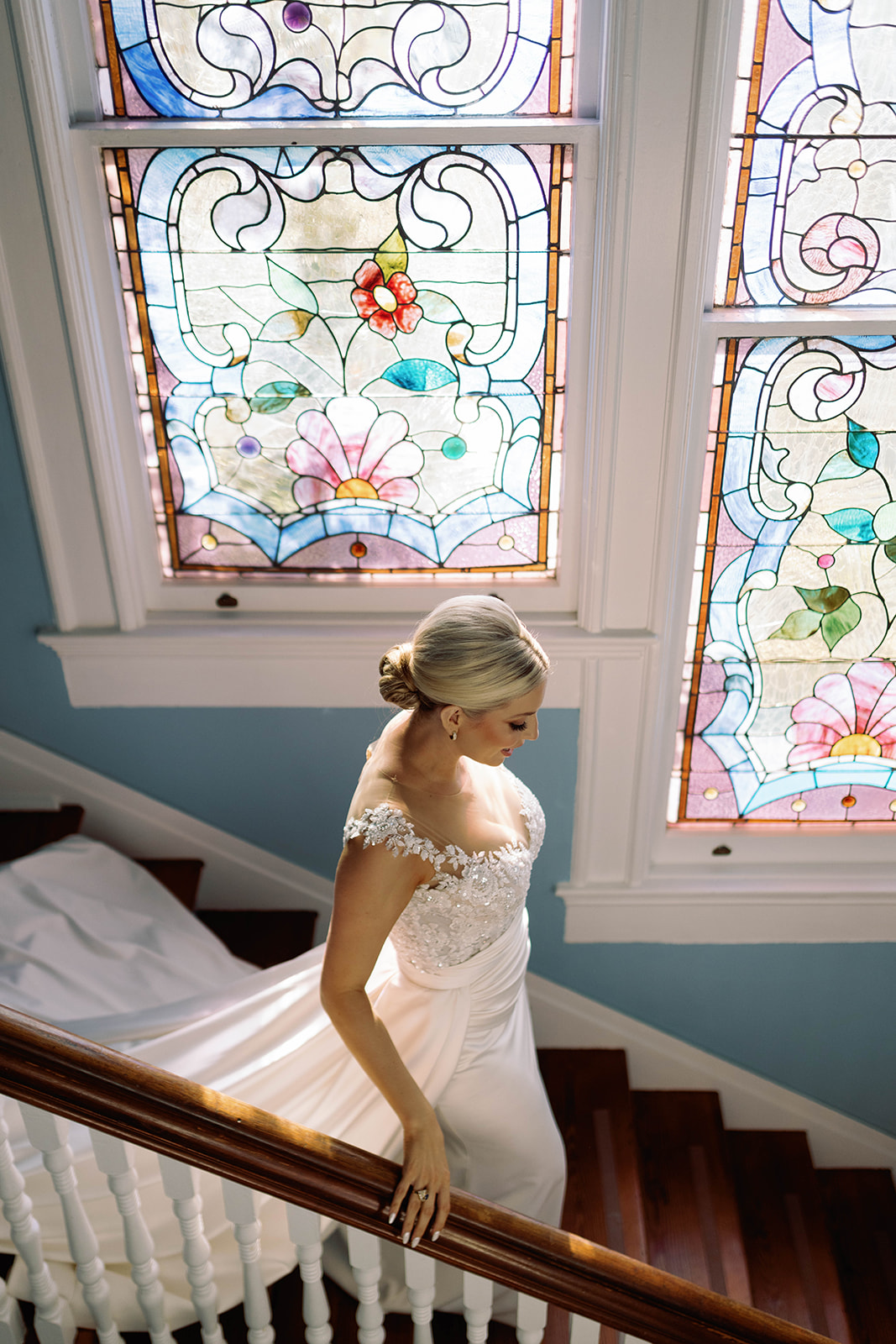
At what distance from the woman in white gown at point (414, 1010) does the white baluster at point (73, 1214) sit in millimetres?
171

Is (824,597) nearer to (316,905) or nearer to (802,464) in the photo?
(802,464)

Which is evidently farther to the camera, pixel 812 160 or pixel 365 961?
pixel 812 160

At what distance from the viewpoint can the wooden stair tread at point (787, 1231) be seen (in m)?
2.75

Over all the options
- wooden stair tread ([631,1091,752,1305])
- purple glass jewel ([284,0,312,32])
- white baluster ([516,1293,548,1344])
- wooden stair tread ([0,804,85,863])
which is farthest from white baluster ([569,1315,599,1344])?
purple glass jewel ([284,0,312,32])

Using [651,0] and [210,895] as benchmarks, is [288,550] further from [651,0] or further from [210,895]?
[651,0]

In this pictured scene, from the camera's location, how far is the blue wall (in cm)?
263

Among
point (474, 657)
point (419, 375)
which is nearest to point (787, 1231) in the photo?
point (474, 657)

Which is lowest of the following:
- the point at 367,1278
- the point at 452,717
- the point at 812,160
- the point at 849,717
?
the point at 367,1278

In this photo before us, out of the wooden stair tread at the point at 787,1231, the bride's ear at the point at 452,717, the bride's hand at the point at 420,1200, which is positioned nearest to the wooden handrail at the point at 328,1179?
the bride's hand at the point at 420,1200

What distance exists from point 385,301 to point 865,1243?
305cm

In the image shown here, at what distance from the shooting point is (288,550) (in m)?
2.56

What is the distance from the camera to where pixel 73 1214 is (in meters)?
1.46

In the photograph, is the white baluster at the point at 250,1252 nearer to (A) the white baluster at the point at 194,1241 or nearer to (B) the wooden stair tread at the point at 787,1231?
(A) the white baluster at the point at 194,1241

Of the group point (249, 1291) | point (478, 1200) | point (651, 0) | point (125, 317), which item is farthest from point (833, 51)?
point (249, 1291)
